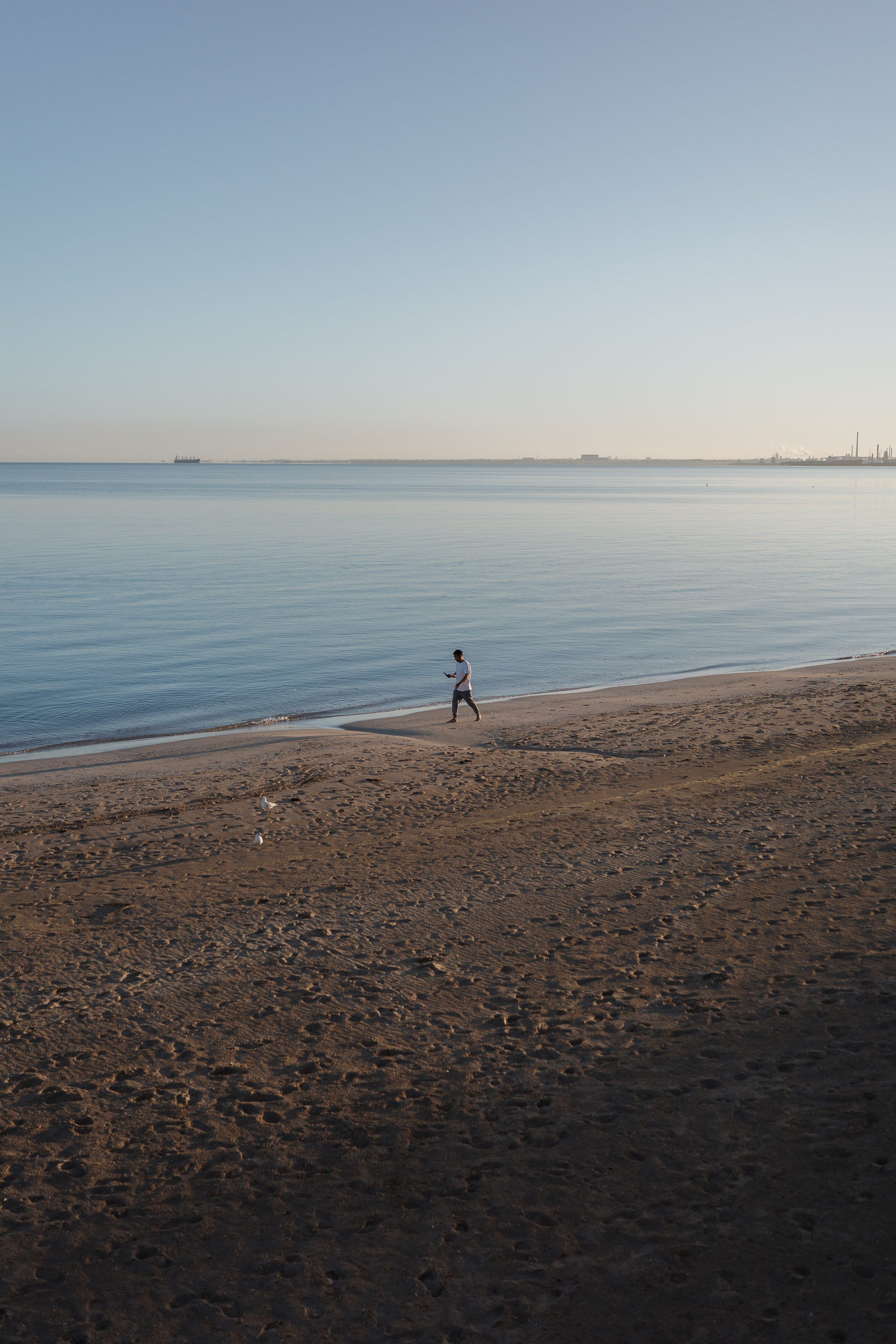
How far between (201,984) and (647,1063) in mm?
3865

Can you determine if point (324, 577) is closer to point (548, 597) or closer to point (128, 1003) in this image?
point (548, 597)

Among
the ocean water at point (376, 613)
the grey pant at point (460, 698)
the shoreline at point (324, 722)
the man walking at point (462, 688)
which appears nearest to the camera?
the shoreline at point (324, 722)

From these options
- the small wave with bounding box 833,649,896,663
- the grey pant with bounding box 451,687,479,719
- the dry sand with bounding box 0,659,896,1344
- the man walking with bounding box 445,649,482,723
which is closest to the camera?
the dry sand with bounding box 0,659,896,1344

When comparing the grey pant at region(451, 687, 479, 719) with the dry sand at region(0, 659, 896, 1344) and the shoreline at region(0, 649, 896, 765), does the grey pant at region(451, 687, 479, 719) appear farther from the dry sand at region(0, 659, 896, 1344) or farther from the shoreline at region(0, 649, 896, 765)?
the dry sand at region(0, 659, 896, 1344)

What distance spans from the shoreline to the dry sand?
6.97 m

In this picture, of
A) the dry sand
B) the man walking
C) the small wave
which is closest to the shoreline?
the small wave

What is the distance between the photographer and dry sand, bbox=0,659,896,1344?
4.74m

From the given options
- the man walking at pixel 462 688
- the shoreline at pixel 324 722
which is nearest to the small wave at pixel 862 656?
the shoreline at pixel 324 722

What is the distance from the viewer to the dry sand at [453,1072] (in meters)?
4.74

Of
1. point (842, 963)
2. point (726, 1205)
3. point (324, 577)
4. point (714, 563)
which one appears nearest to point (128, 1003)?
point (726, 1205)

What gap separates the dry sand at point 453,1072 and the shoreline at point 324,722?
274 inches

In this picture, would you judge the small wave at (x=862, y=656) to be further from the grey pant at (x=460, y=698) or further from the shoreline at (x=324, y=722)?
the grey pant at (x=460, y=698)

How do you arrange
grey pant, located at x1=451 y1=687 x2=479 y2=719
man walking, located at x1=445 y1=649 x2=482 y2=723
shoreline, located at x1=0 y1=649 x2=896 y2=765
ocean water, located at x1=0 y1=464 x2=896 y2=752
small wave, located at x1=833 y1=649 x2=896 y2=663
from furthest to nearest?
small wave, located at x1=833 y1=649 x2=896 y2=663, ocean water, located at x1=0 y1=464 x2=896 y2=752, grey pant, located at x1=451 y1=687 x2=479 y2=719, man walking, located at x1=445 y1=649 x2=482 y2=723, shoreline, located at x1=0 y1=649 x2=896 y2=765

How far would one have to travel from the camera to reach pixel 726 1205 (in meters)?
5.23
